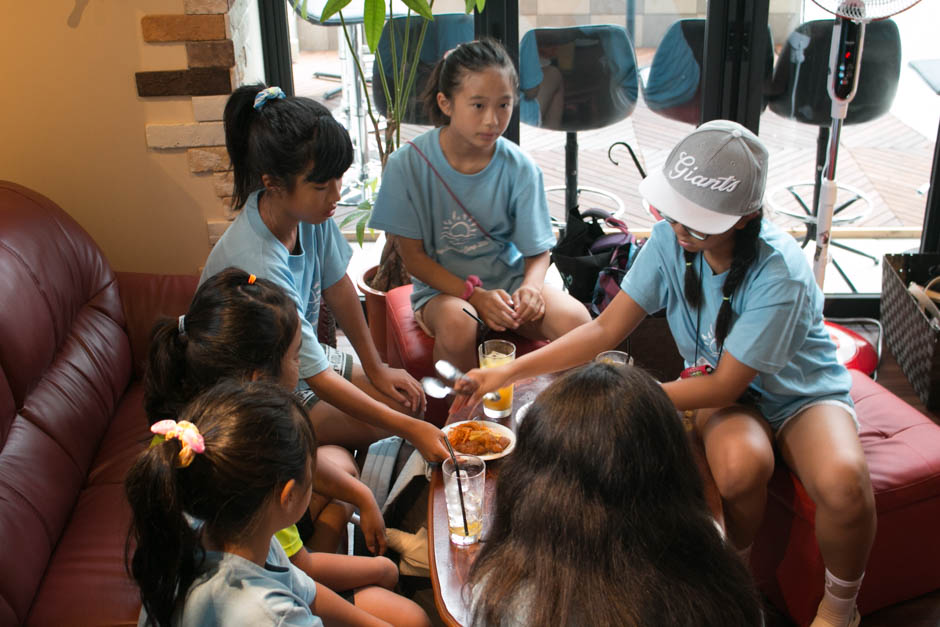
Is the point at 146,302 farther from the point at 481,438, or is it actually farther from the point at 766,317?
the point at 766,317

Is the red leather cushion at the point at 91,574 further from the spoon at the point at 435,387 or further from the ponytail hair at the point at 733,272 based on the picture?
the ponytail hair at the point at 733,272

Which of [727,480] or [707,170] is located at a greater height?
[707,170]

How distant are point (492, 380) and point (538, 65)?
1735 mm

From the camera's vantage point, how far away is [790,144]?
3.53 m

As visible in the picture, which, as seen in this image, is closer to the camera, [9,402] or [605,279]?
[9,402]

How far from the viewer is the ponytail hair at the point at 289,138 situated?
2070 millimetres

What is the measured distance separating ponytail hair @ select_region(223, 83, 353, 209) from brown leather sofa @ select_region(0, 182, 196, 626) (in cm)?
67

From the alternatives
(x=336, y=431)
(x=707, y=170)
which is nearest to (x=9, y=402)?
(x=336, y=431)

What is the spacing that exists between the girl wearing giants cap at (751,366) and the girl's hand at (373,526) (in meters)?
0.31

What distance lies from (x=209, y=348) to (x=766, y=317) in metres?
1.17

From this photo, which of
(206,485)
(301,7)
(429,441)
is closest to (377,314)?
(301,7)

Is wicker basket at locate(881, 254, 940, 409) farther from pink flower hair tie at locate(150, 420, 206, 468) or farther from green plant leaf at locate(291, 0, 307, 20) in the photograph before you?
pink flower hair tie at locate(150, 420, 206, 468)

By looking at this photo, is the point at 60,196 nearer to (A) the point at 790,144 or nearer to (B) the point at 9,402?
(B) the point at 9,402

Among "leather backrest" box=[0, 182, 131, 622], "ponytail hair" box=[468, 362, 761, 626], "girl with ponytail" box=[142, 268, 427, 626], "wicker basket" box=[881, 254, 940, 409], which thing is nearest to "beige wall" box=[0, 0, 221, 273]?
"leather backrest" box=[0, 182, 131, 622]
